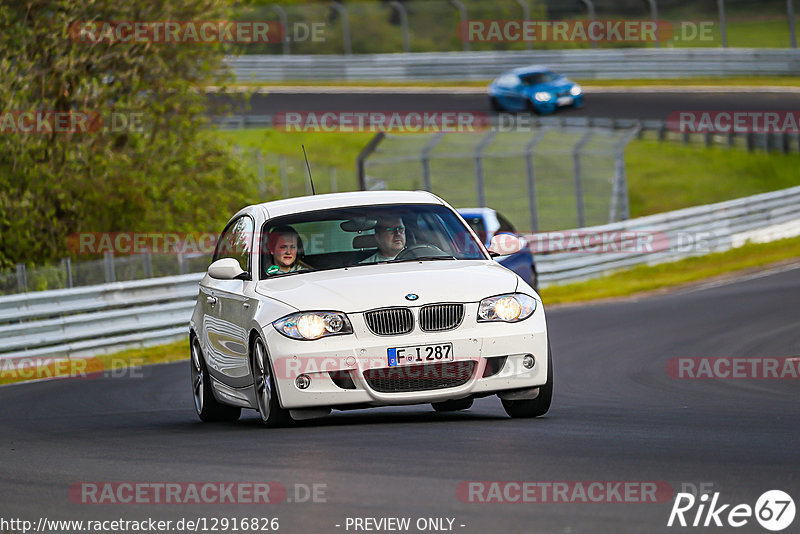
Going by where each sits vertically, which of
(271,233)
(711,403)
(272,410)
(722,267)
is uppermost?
(271,233)

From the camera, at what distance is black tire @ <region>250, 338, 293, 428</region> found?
29.8ft

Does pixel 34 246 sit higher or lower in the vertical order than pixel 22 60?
lower

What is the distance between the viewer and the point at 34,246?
77.5 feet

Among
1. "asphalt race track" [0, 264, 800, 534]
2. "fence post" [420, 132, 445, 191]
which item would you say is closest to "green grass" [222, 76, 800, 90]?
"fence post" [420, 132, 445, 191]

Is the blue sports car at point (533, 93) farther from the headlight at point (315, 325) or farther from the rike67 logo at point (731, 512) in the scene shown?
the rike67 logo at point (731, 512)

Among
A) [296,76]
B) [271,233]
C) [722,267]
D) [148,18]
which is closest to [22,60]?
[148,18]

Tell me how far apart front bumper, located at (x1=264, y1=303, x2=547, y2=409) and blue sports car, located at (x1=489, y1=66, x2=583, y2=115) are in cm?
3576

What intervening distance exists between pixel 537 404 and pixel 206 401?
278cm

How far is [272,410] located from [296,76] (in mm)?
44776

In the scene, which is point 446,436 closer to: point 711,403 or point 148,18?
point 711,403

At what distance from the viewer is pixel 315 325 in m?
8.91
